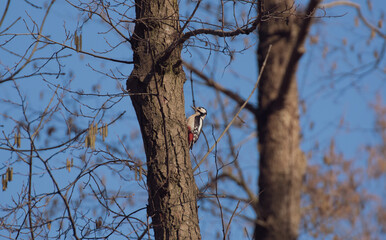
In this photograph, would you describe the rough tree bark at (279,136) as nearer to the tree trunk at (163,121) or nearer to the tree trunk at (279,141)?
the tree trunk at (279,141)

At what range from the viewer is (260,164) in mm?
6336

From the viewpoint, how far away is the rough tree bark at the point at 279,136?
5.97 meters

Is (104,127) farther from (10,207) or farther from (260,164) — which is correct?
(260,164)

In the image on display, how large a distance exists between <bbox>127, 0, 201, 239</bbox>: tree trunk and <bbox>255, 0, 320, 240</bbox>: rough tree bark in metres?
2.43

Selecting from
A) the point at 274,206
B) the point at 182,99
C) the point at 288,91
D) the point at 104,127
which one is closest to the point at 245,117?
the point at 288,91

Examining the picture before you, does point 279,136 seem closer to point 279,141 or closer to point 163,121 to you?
point 279,141

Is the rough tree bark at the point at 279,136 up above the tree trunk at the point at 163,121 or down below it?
above

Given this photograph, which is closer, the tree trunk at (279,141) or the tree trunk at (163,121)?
the tree trunk at (163,121)

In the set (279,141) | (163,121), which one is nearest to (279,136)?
(279,141)

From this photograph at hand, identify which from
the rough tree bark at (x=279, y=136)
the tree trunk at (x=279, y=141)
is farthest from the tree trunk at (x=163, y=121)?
the tree trunk at (x=279, y=141)

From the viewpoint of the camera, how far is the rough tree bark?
5969 millimetres

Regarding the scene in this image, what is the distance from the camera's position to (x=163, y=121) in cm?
322

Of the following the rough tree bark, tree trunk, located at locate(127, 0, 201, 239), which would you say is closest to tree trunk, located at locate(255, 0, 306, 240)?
the rough tree bark

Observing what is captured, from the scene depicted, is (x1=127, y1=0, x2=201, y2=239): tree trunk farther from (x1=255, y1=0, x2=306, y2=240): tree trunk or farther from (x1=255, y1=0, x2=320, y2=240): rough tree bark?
(x1=255, y1=0, x2=306, y2=240): tree trunk
